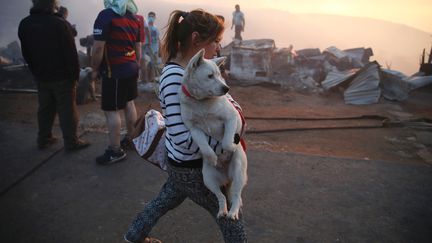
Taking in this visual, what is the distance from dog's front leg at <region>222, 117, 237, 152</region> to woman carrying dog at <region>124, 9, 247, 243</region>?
0.09 metres

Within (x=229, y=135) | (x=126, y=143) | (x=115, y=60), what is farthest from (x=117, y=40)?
(x=229, y=135)

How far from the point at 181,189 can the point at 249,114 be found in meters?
6.34

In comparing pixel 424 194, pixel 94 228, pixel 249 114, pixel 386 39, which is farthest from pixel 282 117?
pixel 386 39

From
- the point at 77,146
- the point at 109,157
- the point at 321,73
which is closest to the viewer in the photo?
the point at 109,157

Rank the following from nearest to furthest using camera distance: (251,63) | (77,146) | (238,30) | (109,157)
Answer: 1. (109,157)
2. (77,146)
3. (251,63)
4. (238,30)

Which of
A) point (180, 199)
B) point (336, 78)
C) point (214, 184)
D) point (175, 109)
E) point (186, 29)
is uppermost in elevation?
point (186, 29)

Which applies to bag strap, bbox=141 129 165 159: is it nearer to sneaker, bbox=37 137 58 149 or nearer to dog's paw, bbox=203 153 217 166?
dog's paw, bbox=203 153 217 166

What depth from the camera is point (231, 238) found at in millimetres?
1894

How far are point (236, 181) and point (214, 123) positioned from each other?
387 millimetres

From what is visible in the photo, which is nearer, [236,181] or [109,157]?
[236,181]

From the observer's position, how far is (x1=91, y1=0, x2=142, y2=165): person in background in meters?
3.64

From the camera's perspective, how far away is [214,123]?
5.80ft

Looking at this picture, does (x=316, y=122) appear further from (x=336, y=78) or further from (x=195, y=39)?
(x=195, y=39)

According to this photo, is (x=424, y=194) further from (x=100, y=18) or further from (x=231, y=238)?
(x=100, y=18)
